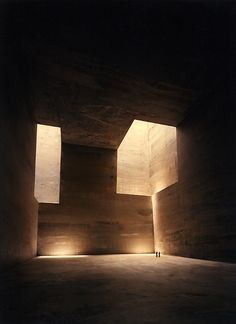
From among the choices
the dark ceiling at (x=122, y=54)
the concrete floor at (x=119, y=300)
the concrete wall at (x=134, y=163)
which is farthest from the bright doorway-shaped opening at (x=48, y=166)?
the concrete floor at (x=119, y=300)

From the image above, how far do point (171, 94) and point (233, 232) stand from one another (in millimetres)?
4732

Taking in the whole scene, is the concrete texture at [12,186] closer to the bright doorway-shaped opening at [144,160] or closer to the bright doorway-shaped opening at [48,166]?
the bright doorway-shaped opening at [48,166]

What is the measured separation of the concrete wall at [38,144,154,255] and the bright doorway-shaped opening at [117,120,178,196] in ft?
2.63

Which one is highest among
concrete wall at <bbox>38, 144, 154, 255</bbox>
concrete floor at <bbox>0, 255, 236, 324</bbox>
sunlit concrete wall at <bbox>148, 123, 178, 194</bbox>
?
sunlit concrete wall at <bbox>148, 123, 178, 194</bbox>

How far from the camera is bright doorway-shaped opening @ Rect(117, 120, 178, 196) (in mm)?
12398

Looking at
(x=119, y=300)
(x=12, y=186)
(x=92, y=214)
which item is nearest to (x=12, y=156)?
(x=12, y=186)

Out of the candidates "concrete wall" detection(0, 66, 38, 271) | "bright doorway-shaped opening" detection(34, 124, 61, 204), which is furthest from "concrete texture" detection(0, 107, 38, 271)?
"bright doorway-shaped opening" detection(34, 124, 61, 204)

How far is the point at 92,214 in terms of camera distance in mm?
11977

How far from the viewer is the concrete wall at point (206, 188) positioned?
7.18 m

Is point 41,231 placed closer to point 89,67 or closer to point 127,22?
point 89,67

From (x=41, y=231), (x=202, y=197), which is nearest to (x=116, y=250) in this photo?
(x=41, y=231)

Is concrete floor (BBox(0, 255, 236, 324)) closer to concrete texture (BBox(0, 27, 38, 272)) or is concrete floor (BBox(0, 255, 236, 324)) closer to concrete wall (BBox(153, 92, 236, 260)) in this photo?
concrete texture (BBox(0, 27, 38, 272))

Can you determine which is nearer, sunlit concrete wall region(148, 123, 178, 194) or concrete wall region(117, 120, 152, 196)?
sunlit concrete wall region(148, 123, 178, 194)

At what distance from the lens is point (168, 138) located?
1185 cm
